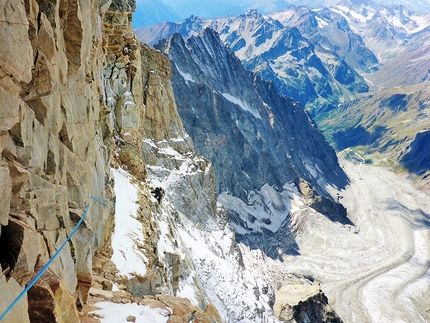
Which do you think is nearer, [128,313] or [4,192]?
[4,192]

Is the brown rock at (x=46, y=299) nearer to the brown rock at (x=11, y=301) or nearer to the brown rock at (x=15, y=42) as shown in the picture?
the brown rock at (x=11, y=301)

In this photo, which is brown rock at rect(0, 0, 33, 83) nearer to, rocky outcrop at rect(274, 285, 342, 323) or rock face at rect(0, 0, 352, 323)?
rock face at rect(0, 0, 352, 323)

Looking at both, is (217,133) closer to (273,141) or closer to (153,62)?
(273,141)

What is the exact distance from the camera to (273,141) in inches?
7219

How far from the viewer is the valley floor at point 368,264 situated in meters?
91.4

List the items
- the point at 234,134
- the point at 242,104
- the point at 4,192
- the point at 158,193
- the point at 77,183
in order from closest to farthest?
the point at 4,192
the point at 77,183
the point at 158,193
the point at 234,134
the point at 242,104

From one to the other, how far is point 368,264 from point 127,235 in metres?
111

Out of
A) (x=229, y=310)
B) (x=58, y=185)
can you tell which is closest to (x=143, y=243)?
(x=58, y=185)

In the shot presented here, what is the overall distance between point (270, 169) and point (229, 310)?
115 meters

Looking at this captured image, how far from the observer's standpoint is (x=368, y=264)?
375 ft

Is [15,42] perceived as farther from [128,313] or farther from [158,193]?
[158,193]

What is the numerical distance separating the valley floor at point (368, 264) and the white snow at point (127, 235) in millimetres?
68435

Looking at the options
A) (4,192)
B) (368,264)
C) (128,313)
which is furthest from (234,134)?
(4,192)

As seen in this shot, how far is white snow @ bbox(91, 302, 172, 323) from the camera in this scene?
13.3m
